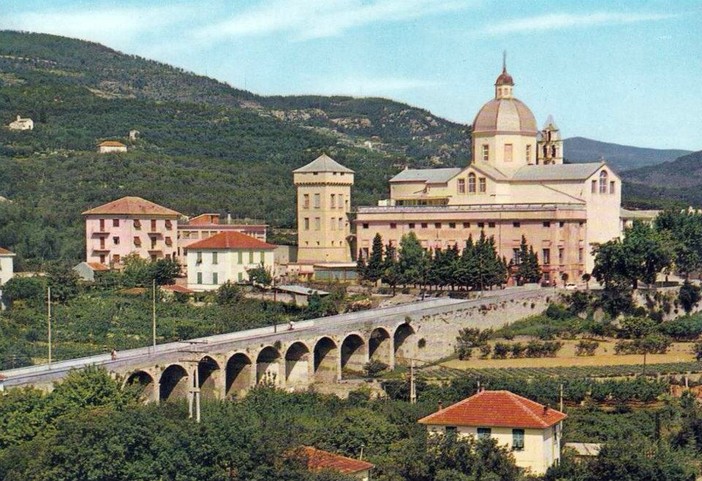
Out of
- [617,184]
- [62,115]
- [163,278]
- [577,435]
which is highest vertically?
[62,115]

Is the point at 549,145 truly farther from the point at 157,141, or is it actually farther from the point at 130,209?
the point at 157,141

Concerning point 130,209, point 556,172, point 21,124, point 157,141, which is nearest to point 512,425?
point 556,172

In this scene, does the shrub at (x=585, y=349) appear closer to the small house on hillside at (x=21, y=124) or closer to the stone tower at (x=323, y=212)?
the stone tower at (x=323, y=212)

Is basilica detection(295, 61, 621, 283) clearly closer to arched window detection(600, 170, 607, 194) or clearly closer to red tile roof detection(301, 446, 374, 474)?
arched window detection(600, 170, 607, 194)

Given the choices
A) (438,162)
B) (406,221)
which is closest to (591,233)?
(406,221)

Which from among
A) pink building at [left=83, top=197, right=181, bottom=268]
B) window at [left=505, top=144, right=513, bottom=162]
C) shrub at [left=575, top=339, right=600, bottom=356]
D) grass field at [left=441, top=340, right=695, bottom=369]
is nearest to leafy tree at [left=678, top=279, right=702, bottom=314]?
grass field at [left=441, top=340, right=695, bottom=369]

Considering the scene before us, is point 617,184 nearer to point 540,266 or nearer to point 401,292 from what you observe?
point 540,266
